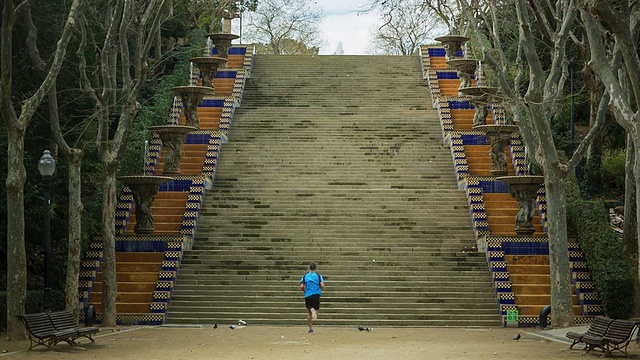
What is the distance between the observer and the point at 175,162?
93.8ft

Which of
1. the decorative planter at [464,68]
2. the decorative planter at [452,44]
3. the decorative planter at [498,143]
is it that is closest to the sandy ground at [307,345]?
the decorative planter at [498,143]

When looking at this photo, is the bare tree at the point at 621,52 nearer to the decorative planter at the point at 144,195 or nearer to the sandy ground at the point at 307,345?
the sandy ground at the point at 307,345

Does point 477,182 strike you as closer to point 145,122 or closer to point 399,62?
point 145,122

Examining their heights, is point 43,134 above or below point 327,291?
A: above

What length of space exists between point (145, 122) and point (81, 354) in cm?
1557

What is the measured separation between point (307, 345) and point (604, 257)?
874cm

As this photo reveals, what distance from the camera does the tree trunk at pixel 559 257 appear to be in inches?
770

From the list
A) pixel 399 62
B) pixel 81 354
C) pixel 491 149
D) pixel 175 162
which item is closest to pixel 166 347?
pixel 81 354

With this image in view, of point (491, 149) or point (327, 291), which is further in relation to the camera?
point (491, 149)

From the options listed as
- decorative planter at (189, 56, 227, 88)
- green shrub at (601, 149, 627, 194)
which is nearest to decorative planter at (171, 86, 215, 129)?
decorative planter at (189, 56, 227, 88)

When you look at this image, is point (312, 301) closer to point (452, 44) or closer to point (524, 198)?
point (524, 198)

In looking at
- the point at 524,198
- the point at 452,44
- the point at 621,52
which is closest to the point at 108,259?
the point at 524,198

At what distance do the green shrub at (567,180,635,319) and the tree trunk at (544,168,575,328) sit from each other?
240 cm

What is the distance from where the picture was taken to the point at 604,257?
2236 cm
